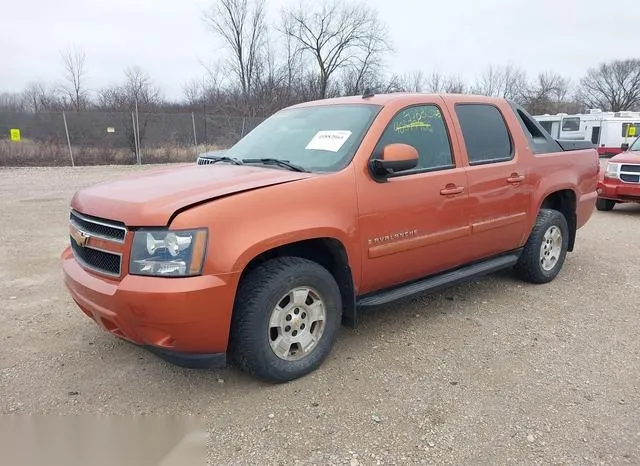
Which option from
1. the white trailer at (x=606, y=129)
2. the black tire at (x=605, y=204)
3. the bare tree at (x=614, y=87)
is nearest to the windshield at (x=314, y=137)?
the black tire at (x=605, y=204)

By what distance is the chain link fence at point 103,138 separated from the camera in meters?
21.4

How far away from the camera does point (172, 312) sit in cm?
269

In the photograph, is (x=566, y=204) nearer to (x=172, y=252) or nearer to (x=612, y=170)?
(x=172, y=252)

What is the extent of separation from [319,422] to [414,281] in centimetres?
152

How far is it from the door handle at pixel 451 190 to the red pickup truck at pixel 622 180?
7311mm

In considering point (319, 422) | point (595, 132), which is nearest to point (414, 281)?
point (319, 422)

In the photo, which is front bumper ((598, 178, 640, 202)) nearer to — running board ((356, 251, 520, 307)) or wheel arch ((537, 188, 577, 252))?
wheel arch ((537, 188, 577, 252))

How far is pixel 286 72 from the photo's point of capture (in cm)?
3866

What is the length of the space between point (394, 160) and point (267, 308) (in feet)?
4.18

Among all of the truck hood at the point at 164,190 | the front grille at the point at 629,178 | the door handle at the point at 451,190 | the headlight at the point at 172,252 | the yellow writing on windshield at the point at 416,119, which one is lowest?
the front grille at the point at 629,178

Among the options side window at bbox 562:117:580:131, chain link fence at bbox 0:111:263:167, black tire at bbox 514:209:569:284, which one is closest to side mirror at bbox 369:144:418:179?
black tire at bbox 514:209:569:284

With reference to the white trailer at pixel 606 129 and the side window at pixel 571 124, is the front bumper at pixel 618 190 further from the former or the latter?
the side window at pixel 571 124

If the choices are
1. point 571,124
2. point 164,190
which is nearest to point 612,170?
point 164,190

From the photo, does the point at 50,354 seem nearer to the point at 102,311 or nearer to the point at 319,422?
the point at 102,311
